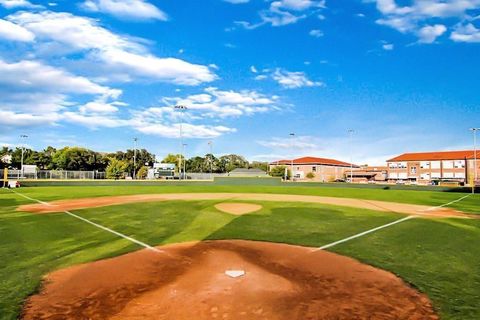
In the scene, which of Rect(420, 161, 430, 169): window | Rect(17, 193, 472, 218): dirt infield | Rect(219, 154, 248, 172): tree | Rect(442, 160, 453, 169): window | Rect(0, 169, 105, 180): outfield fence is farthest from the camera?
Rect(219, 154, 248, 172): tree

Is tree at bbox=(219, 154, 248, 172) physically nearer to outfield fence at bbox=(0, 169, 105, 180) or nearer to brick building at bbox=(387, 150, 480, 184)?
brick building at bbox=(387, 150, 480, 184)

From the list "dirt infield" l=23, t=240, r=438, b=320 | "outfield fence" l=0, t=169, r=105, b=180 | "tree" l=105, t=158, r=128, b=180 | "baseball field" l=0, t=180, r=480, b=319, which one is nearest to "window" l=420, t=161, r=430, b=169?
"tree" l=105, t=158, r=128, b=180

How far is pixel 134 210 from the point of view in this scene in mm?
17047

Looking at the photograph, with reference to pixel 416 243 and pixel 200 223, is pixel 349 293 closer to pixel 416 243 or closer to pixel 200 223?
pixel 416 243

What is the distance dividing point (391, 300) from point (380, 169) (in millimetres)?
109776

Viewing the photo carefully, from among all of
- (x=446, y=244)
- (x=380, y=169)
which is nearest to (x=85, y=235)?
(x=446, y=244)

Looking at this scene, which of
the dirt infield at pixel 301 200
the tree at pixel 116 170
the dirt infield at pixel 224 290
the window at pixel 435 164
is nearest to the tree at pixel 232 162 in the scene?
the tree at pixel 116 170

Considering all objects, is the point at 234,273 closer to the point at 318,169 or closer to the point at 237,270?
the point at 237,270

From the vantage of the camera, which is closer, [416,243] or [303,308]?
[303,308]

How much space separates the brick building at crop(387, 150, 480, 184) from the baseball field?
75776 mm

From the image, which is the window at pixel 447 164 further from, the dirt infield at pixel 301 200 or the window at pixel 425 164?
the dirt infield at pixel 301 200

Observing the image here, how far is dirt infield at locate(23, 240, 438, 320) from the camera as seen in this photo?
15.4ft

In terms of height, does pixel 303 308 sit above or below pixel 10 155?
below

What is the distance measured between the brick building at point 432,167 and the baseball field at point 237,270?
7578 centimetres
